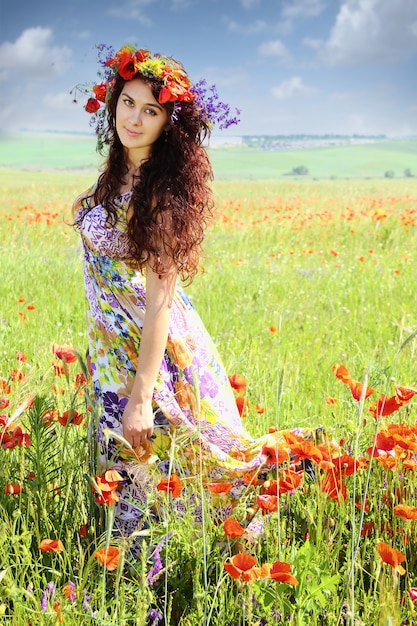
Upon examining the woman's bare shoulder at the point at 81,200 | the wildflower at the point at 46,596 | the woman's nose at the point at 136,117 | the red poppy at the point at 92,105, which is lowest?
the wildflower at the point at 46,596

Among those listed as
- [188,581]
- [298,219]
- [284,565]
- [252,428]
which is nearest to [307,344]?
[252,428]

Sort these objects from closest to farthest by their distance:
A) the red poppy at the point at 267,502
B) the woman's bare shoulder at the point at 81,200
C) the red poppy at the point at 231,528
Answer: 1. the red poppy at the point at 231,528
2. the red poppy at the point at 267,502
3. the woman's bare shoulder at the point at 81,200

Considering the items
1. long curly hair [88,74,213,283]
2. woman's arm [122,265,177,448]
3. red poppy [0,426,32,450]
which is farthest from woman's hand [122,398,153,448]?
long curly hair [88,74,213,283]

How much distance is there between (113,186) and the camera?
2209 millimetres

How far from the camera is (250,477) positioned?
2049 mm

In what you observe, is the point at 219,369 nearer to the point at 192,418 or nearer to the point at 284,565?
the point at 192,418

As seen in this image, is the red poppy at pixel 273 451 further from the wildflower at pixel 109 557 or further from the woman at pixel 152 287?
the wildflower at pixel 109 557

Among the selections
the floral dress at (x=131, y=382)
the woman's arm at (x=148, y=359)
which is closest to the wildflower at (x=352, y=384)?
the floral dress at (x=131, y=382)

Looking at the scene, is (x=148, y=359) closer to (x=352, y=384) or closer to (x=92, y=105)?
(x=352, y=384)

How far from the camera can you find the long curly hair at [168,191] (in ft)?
6.68

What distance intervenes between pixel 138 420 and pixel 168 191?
2.13 feet

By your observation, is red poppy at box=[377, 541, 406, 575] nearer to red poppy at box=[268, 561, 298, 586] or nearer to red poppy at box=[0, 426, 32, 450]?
red poppy at box=[268, 561, 298, 586]

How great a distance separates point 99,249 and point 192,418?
0.56m

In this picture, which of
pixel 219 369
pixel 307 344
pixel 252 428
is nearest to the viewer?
pixel 219 369
